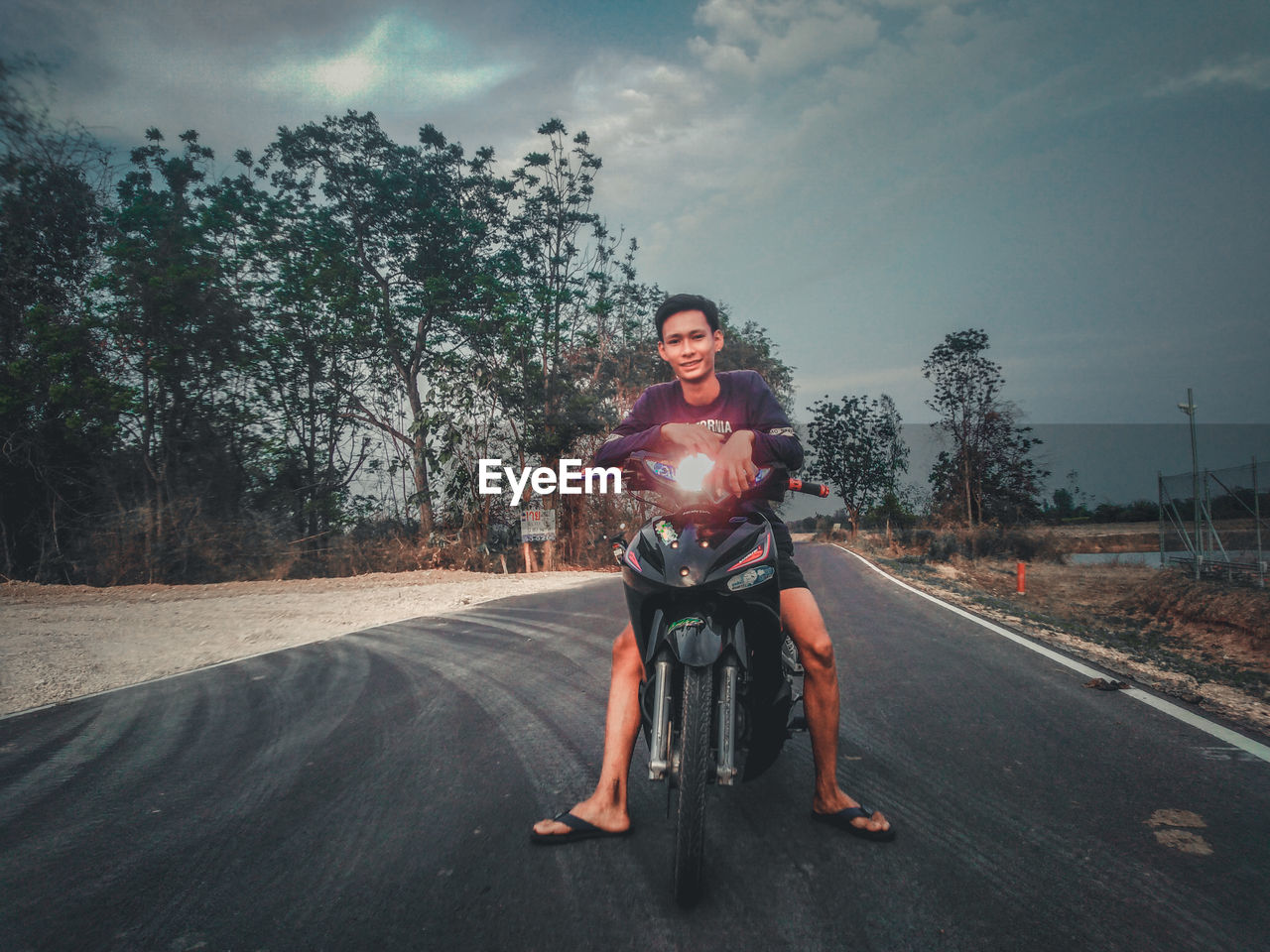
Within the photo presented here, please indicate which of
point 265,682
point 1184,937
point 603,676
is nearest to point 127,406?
point 265,682

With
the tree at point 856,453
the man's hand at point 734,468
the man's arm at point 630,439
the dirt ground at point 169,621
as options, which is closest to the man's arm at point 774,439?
the man's hand at point 734,468

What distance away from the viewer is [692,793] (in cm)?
184

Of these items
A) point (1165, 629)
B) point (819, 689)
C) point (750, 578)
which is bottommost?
point (1165, 629)

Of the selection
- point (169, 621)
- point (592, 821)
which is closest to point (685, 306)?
point (592, 821)

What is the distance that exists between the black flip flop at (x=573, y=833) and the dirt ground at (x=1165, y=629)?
3460 mm

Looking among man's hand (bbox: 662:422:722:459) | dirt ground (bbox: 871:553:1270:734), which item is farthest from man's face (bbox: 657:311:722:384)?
dirt ground (bbox: 871:553:1270:734)

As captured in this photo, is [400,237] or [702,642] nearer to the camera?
[702,642]

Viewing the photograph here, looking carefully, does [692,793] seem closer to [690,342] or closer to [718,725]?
[718,725]

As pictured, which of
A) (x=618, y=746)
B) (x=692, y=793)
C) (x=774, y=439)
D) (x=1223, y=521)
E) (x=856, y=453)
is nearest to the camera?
(x=692, y=793)

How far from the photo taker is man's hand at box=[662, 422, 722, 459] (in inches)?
84.7

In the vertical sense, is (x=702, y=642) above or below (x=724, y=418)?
below

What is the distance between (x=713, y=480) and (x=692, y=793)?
931mm

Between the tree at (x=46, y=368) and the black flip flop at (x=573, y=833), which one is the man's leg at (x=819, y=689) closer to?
the black flip flop at (x=573, y=833)

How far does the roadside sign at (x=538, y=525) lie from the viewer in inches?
632
